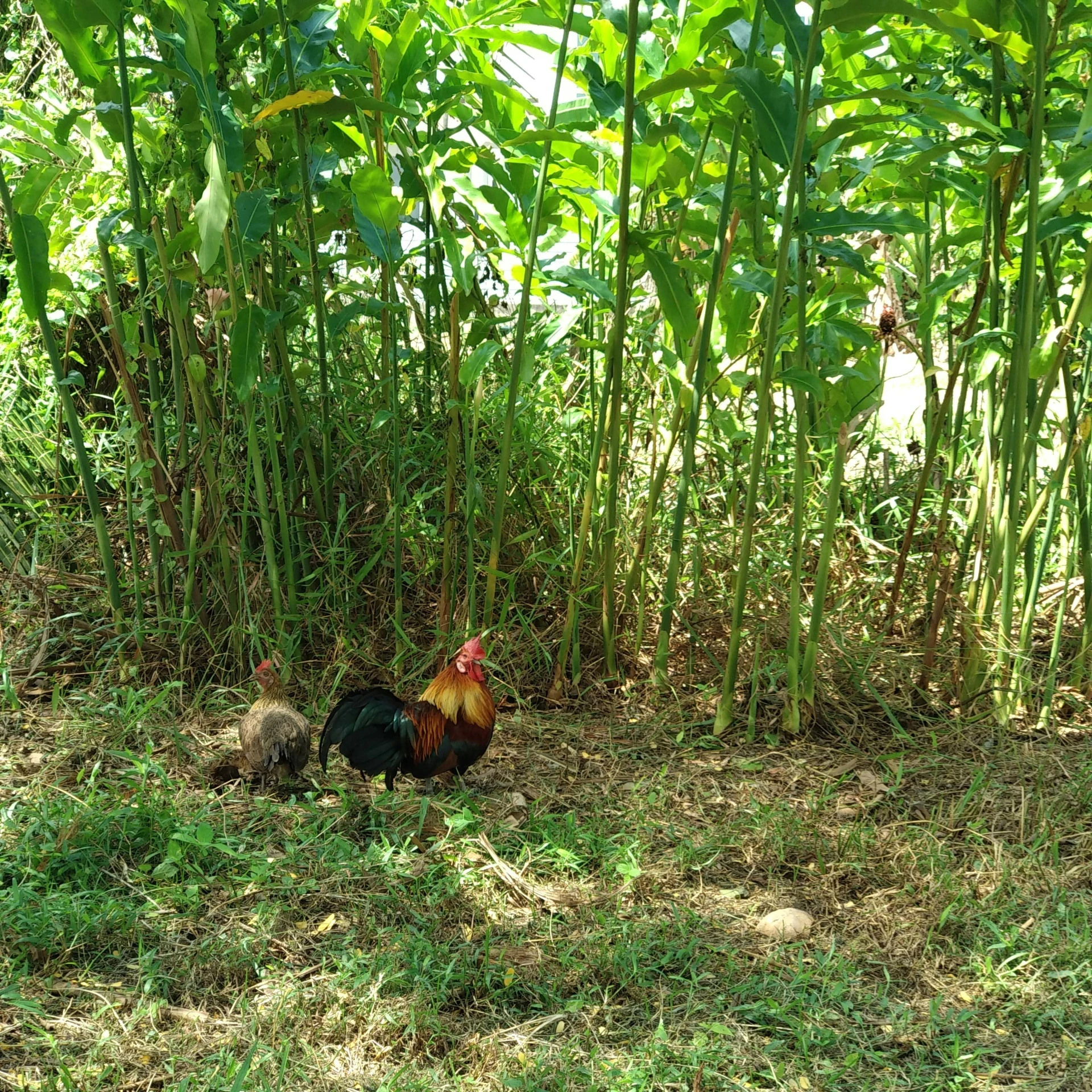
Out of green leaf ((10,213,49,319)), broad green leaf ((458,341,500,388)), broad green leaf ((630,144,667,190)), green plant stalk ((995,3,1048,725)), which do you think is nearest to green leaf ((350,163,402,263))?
broad green leaf ((458,341,500,388))

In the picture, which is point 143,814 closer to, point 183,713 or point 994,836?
point 183,713

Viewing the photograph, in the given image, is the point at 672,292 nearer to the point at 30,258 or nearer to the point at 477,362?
the point at 477,362

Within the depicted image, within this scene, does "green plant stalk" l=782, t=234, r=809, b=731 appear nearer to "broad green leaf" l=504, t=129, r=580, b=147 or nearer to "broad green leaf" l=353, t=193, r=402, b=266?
"broad green leaf" l=504, t=129, r=580, b=147

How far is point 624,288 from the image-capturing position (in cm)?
276

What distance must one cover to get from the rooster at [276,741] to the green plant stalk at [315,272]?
87cm

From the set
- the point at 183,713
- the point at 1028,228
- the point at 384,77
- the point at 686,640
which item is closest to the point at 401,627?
the point at 183,713

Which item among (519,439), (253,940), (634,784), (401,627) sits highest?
(519,439)

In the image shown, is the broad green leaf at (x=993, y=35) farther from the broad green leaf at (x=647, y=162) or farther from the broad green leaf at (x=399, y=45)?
the broad green leaf at (x=399, y=45)

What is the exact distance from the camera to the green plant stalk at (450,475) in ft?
9.94

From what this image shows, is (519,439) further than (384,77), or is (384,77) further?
(519,439)

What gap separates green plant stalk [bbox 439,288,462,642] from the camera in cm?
303

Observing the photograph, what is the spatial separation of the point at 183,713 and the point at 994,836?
6.95 ft

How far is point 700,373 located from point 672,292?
21 cm

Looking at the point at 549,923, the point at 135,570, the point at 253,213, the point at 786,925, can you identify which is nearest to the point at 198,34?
the point at 253,213
